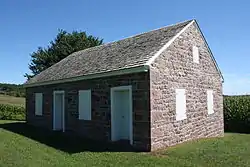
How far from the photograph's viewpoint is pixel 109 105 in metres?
13.6

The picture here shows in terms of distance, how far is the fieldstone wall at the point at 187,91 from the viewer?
39.9ft

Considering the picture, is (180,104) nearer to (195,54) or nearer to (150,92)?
(150,92)

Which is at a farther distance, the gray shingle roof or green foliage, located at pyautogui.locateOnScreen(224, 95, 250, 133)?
green foliage, located at pyautogui.locateOnScreen(224, 95, 250, 133)

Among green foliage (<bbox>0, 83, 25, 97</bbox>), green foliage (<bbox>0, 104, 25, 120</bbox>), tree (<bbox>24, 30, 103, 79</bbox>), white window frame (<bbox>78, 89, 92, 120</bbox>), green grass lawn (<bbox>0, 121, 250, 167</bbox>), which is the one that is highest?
tree (<bbox>24, 30, 103, 79</bbox>)

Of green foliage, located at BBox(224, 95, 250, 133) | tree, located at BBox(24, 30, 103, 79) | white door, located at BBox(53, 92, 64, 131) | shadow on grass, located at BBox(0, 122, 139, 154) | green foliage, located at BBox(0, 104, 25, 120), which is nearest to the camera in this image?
shadow on grass, located at BBox(0, 122, 139, 154)

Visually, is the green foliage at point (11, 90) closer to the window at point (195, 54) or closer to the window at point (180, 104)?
the window at point (195, 54)

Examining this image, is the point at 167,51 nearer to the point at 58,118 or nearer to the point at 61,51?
the point at 58,118

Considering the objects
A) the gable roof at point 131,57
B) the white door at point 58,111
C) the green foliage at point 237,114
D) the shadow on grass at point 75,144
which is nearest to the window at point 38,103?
the white door at point 58,111

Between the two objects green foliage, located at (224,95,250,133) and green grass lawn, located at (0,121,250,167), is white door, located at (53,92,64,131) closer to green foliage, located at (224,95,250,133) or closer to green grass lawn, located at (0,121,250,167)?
green grass lawn, located at (0,121,250,167)

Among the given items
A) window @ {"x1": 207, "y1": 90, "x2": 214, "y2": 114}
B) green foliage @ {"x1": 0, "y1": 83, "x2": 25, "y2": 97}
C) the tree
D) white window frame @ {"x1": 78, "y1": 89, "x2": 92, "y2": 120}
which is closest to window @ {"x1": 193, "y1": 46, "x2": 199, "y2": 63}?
window @ {"x1": 207, "y1": 90, "x2": 214, "y2": 114}

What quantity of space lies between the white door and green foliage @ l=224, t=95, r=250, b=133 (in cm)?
1130

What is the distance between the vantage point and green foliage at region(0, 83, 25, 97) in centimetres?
5375

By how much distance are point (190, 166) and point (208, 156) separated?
1675 mm

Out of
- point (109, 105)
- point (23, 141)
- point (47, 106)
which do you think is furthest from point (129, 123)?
point (47, 106)
